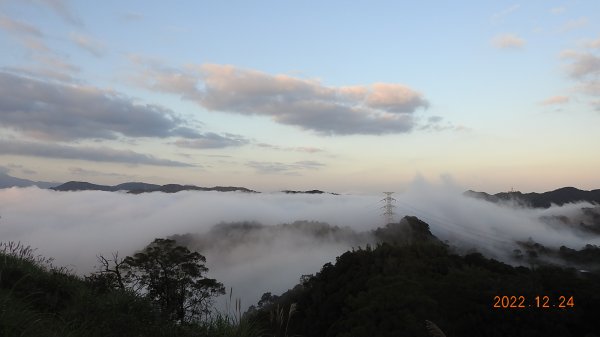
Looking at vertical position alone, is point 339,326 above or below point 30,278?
below

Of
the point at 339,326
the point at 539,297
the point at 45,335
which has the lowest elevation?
the point at 339,326

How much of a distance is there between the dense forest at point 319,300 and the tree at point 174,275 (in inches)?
4.0

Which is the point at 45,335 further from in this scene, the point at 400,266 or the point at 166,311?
the point at 400,266

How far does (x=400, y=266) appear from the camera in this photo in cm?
5944

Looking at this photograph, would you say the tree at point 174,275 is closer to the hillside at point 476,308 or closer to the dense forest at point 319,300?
the dense forest at point 319,300

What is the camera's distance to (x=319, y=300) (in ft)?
196

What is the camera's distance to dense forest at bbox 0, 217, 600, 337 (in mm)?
6848

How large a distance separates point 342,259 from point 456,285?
3855 cm

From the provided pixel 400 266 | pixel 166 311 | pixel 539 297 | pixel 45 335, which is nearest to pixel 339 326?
pixel 539 297

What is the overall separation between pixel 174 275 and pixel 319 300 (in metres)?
26.5

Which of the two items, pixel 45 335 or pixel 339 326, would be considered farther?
→ pixel 339 326
